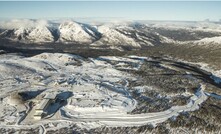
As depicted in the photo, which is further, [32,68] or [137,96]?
[32,68]

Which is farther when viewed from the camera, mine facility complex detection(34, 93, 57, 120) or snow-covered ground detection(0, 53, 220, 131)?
snow-covered ground detection(0, 53, 220, 131)

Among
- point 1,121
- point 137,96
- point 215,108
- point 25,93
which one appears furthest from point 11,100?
point 215,108

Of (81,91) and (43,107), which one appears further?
(81,91)

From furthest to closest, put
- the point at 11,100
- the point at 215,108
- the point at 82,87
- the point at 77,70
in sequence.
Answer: the point at 77,70, the point at 82,87, the point at 11,100, the point at 215,108

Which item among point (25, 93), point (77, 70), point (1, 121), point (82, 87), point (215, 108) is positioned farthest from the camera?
point (77, 70)

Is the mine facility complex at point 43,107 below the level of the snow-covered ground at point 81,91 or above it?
above

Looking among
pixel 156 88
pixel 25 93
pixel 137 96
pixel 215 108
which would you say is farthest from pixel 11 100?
pixel 215 108

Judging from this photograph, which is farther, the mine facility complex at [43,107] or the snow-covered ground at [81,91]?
the snow-covered ground at [81,91]

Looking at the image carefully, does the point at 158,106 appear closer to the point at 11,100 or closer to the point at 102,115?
the point at 102,115

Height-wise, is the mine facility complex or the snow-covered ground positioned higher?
the mine facility complex

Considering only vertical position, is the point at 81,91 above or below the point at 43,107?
below
